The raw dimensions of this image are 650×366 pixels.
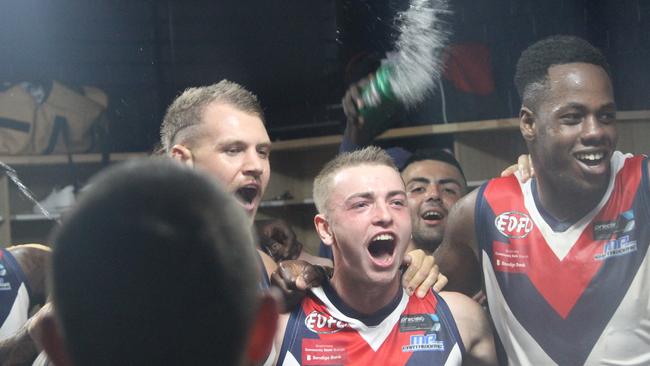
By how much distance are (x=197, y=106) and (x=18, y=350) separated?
0.73 m

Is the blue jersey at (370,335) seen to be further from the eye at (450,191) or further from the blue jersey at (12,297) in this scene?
the blue jersey at (12,297)

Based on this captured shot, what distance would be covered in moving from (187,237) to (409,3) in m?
2.74

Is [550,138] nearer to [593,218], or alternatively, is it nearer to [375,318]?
[593,218]

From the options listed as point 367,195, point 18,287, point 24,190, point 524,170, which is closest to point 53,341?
point 367,195

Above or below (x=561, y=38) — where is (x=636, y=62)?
below

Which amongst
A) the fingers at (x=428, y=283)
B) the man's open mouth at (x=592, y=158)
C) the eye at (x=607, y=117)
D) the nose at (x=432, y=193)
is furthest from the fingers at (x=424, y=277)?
the nose at (x=432, y=193)

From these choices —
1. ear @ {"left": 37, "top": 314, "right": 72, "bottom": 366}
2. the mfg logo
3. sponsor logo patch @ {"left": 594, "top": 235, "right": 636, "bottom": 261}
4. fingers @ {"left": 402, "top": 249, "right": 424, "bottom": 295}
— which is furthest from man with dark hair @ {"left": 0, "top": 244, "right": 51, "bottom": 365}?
ear @ {"left": 37, "top": 314, "right": 72, "bottom": 366}

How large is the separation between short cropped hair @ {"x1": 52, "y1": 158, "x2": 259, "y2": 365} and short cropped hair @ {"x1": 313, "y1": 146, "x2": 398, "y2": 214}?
1539 millimetres

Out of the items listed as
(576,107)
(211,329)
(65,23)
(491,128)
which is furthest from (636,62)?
(211,329)

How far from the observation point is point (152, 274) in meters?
0.57

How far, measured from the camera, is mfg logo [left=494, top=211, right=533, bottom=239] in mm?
2154

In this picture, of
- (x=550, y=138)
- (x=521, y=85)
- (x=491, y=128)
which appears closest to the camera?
(x=550, y=138)

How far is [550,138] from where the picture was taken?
216 cm

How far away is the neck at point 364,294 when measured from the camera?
2.04 m
